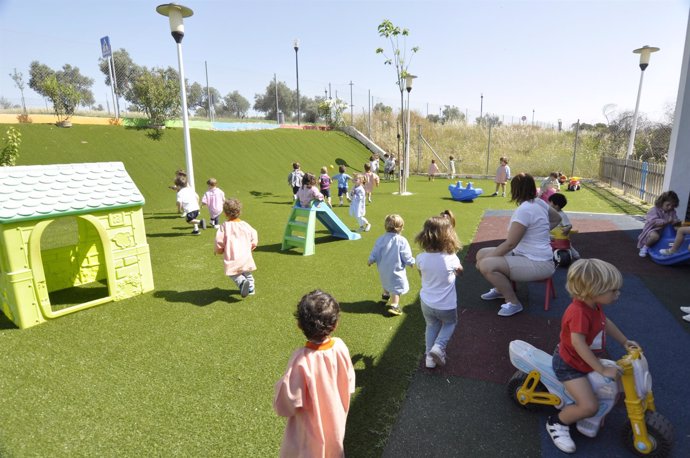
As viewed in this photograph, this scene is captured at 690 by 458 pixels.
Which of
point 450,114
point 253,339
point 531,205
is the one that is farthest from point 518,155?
point 253,339

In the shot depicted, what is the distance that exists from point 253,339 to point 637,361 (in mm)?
3603

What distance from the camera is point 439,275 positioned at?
146 inches

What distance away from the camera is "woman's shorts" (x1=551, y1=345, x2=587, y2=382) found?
2820 millimetres

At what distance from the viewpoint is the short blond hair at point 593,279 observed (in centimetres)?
262

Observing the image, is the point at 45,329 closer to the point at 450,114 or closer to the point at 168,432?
the point at 168,432

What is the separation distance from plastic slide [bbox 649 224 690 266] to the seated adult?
12.0 ft

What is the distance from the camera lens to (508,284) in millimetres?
4938

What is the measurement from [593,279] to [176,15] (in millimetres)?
11232

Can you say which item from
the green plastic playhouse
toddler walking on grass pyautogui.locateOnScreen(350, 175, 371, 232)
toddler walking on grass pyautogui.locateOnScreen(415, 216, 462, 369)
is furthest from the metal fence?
the green plastic playhouse

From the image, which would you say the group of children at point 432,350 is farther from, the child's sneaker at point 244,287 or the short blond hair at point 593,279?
the child's sneaker at point 244,287

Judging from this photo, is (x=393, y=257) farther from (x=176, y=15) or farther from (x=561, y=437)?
(x=176, y=15)

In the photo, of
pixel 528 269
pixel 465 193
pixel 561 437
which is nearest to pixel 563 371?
pixel 561 437

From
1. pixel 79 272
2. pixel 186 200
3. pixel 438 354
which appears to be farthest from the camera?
pixel 186 200

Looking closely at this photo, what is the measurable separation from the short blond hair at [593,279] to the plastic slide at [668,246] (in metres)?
5.60
